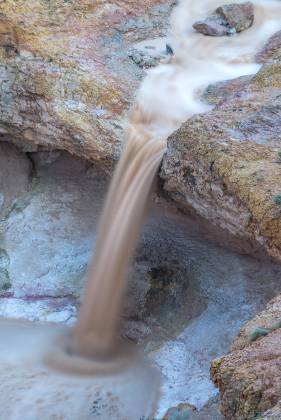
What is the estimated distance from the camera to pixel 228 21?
10.9 meters

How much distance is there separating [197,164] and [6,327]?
3.43 meters

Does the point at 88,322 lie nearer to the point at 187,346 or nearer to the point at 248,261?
the point at 187,346

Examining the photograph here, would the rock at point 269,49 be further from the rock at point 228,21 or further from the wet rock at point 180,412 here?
the wet rock at point 180,412

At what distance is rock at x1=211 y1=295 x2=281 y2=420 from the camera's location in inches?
169

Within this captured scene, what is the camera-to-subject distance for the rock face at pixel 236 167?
660 cm

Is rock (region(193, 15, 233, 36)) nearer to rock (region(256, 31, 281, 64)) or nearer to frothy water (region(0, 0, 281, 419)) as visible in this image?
rock (region(256, 31, 281, 64))

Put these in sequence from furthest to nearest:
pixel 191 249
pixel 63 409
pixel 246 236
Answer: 1. pixel 191 249
2. pixel 246 236
3. pixel 63 409

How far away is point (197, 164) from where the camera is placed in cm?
729

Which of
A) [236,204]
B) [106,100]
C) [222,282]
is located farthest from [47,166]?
[236,204]

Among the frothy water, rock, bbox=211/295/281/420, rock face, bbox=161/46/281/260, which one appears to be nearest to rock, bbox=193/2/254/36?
the frothy water

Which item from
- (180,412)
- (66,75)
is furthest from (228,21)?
(180,412)

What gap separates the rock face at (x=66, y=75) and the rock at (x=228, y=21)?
2.89ft

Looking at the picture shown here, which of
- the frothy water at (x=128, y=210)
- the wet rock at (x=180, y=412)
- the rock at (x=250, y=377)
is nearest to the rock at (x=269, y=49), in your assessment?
the frothy water at (x=128, y=210)

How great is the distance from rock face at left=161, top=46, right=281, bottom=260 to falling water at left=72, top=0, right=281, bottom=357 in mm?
540
